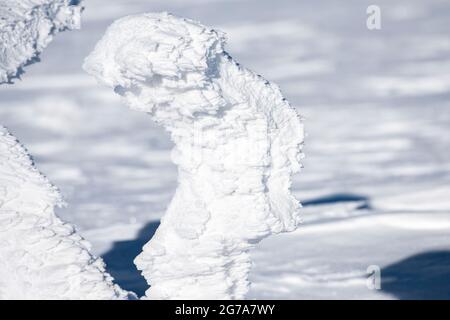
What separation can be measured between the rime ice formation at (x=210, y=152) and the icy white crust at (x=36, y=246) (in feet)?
0.33

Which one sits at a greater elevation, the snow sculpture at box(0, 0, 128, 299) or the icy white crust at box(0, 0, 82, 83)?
the icy white crust at box(0, 0, 82, 83)

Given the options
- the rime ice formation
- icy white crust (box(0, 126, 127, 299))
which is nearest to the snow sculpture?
icy white crust (box(0, 126, 127, 299))

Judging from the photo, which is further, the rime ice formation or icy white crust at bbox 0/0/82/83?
icy white crust at bbox 0/0/82/83

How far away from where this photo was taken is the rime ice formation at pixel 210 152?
3.87 feet

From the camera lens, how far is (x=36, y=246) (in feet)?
4.12

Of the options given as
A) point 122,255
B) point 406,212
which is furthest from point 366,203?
point 122,255

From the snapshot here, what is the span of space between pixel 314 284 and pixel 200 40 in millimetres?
627

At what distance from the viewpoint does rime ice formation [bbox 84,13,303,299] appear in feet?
3.87

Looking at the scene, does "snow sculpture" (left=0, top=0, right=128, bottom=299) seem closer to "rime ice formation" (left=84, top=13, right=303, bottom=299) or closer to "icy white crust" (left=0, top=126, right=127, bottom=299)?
"icy white crust" (left=0, top=126, right=127, bottom=299)

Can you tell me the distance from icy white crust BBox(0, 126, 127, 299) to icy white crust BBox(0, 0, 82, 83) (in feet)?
0.42

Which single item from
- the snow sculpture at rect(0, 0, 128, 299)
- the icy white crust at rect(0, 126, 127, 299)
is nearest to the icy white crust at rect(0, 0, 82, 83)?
the snow sculpture at rect(0, 0, 128, 299)

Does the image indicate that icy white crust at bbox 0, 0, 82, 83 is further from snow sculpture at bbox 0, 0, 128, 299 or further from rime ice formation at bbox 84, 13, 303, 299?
rime ice formation at bbox 84, 13, 303, 299

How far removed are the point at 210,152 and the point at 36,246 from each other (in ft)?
1.06

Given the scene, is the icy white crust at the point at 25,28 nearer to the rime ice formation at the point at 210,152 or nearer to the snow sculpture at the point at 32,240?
the snow sculpture at the point at 32,240
